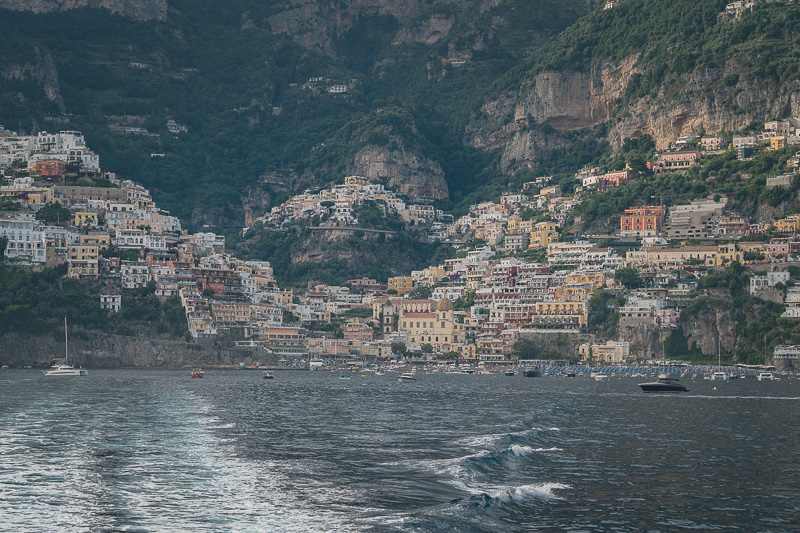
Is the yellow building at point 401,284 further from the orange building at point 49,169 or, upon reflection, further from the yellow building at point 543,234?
the orange building at point 49,169

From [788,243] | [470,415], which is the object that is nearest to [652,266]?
[788,243]

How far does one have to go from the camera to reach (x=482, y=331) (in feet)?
540

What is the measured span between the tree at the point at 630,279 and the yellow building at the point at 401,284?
4869cm

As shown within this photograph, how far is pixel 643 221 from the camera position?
16850cm

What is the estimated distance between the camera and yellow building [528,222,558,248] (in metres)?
186

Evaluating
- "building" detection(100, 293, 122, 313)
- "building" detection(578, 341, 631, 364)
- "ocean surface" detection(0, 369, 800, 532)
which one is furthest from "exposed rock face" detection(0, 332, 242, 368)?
"ocean surface" detection(0, 369, 800, 532)

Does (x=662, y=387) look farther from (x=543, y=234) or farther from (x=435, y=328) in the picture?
(x=543, y=234)

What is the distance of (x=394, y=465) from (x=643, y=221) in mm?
130852

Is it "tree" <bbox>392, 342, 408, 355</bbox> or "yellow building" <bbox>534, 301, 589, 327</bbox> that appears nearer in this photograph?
"yellow building" <bbox>534, 301, 589, 327</bbox>

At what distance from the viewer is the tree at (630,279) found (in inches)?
6038

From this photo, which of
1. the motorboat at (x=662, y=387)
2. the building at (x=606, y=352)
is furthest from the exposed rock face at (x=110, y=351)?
the motorboat at (x=662, y=387)

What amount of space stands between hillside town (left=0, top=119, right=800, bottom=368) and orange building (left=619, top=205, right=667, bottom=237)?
21cm

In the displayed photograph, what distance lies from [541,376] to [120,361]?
5217 centimetres

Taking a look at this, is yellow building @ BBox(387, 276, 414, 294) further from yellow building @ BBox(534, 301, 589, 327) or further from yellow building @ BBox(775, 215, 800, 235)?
yellow building @ BBox(775, 215, 800, 235)
